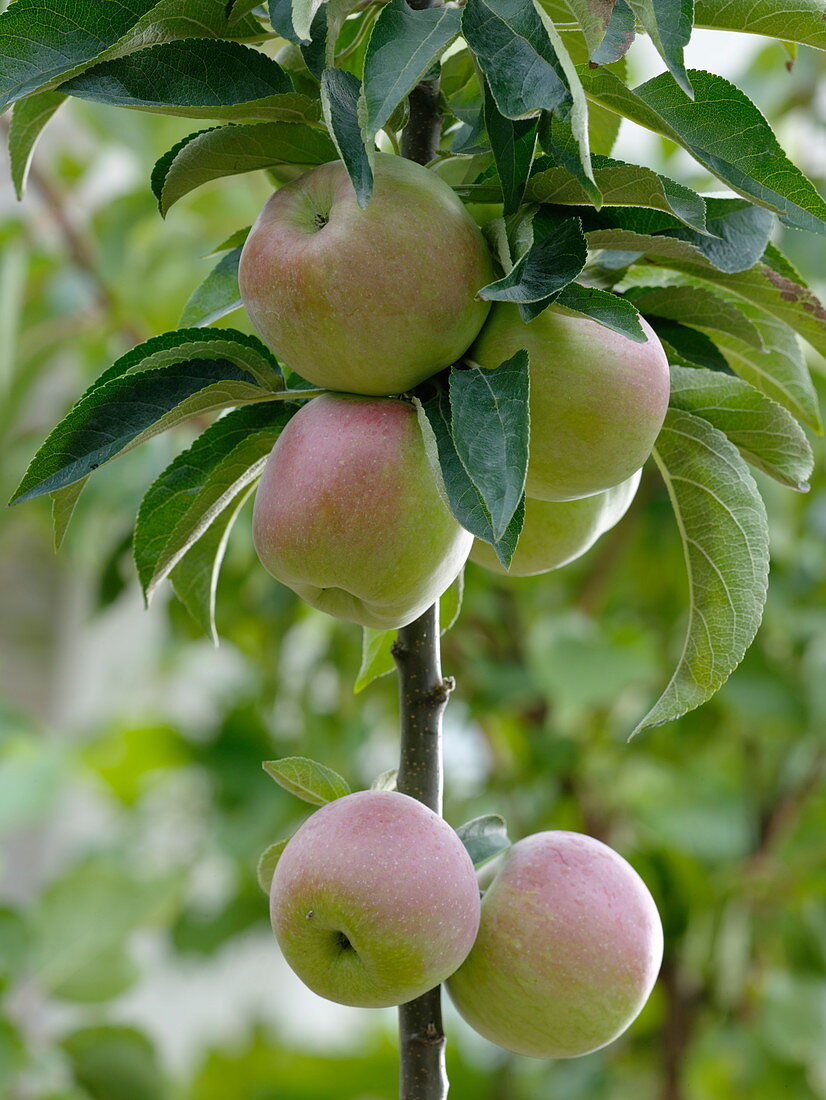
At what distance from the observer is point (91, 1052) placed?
1029 millimetres

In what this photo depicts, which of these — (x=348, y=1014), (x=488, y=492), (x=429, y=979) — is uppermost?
(x=488, y=492)

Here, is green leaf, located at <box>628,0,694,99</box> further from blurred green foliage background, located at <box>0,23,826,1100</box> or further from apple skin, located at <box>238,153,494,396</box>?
blurred green foliage background, located at <box>0,23,826,1100</box>

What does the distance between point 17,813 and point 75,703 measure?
1.09 metres

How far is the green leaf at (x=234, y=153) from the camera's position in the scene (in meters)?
0.35

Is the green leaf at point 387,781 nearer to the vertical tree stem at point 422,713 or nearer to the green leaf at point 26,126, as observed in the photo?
the vertical tree stem at point 422,713

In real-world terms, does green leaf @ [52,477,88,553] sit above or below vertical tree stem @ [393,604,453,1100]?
above

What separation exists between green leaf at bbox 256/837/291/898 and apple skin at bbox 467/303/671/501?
158 millimetres

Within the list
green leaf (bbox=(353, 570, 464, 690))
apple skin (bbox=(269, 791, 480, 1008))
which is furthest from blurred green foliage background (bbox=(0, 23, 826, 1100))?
apple skin (bbox=(269, 791, 480, 1008))

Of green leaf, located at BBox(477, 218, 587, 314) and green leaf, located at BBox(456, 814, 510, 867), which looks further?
green leaf, located at BBox(456, 814, 510, 867)

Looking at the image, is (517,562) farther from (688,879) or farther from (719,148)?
(688,879)

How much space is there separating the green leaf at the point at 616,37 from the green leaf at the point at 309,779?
0.72ft

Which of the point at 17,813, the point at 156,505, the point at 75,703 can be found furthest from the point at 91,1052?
the point at 75,703

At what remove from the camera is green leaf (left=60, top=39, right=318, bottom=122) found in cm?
33

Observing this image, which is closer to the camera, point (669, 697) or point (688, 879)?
point (669, 697)
